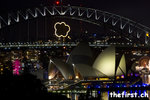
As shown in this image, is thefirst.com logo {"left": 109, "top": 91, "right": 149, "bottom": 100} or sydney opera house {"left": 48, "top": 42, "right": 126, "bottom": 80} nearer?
thefirst.com logo {"left": 109, "top": 91, "right": 149, "bottom": 100}

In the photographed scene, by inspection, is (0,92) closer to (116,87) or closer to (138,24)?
(116,87)

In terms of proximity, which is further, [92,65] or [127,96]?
[92,65]

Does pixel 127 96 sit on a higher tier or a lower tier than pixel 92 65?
lower

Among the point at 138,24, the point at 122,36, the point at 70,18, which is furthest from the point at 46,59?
the point at 138,24

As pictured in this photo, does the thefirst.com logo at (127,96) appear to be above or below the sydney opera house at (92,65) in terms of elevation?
below

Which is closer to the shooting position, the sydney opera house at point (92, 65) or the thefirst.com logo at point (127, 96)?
the thefirst.com logo at point (127, 96)

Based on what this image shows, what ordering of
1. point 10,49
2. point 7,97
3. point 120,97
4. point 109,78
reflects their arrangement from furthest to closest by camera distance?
1. point 10,49
2. point 109,78
3. point 120,97
4. point 7,97

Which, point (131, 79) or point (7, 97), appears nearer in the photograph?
point (7, 97)

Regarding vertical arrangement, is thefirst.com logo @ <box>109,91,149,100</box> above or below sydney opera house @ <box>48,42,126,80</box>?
below
